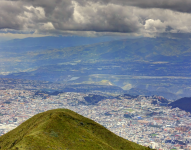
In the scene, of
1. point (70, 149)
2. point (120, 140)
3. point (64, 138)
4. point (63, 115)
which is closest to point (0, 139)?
point (63, 115)

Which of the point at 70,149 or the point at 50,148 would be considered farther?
the point at 70,149

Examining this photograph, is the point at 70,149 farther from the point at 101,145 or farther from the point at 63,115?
the point at 63,115

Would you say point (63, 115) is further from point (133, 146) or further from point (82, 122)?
point (133, 146)

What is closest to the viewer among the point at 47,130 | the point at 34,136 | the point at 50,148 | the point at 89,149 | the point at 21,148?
the point at 21,148

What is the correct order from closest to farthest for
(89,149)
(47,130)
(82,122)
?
1. (89,149)
2. (47,130)
3. (82,122)

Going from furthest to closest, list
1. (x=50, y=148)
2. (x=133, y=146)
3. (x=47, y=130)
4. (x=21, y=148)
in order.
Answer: (x=133, y=146)
(x=47, y=130)
(x=50, y=148)
(x=21, y=148)

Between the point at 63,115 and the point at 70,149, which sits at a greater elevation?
the point at 63,115

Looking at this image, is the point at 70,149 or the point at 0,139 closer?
the point at 70,149

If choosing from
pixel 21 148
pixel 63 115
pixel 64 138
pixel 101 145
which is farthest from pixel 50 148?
pixel 63 115

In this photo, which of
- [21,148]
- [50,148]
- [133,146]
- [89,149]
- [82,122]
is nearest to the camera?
[21,148]
